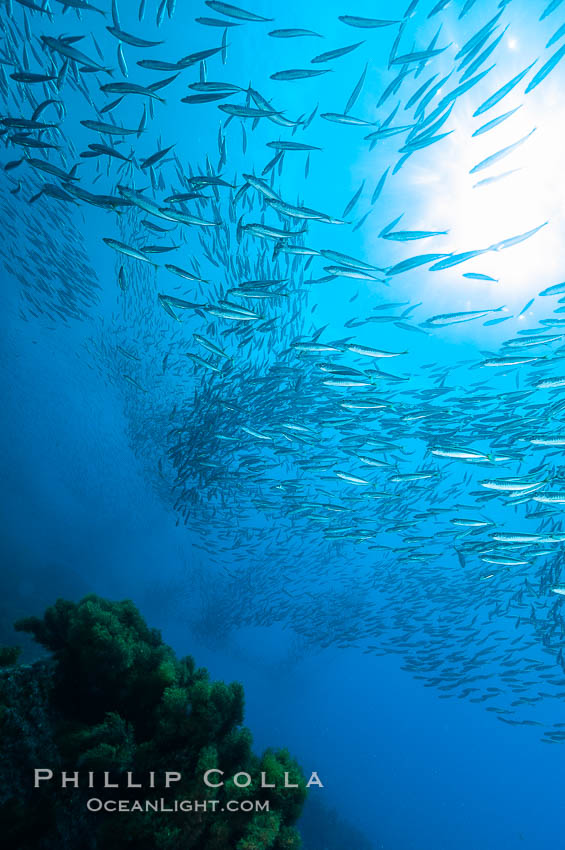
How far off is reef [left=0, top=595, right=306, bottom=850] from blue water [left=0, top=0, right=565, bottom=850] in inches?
193

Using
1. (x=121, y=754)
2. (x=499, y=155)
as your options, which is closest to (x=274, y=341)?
(x=499, y=155)

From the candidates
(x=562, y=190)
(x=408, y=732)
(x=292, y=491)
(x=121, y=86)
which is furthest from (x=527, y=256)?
(x=408, y=732)

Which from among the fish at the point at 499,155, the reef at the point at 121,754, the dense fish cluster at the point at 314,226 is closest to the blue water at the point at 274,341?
the dense fish cluster at the point at 314,226

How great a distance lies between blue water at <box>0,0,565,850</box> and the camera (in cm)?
895

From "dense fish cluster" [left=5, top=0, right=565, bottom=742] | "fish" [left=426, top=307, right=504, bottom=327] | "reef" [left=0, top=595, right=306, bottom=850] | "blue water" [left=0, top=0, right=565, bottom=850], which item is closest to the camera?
"reef" [left=0, top=595, right=306, bottom=850]

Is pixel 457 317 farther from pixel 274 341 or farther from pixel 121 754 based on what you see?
pixel 274 341

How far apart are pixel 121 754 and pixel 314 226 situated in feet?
44.4

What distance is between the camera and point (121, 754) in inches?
97.3


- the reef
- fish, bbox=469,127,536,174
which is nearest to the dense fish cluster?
fish, bbox=469,127,536,174

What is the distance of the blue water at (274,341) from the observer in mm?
8953

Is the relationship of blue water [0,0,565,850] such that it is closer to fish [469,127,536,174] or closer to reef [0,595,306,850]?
fish [469,127,536,174]

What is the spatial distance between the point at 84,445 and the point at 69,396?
20.4 feet

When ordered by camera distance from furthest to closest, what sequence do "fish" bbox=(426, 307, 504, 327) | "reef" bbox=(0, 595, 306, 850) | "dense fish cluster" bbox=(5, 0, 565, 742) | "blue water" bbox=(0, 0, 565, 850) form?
→ "blue water" bbox=(0, 0, 565, 850), "dense fish cluster" bbox=(5, 0, 565, 742), "fish" bbox=(426, 307, 504, 327), "reef" bbox=(0, 595, 306, 850)

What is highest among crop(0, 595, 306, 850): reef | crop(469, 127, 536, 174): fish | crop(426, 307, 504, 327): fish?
crop(469, 127, 536, 174): fish
